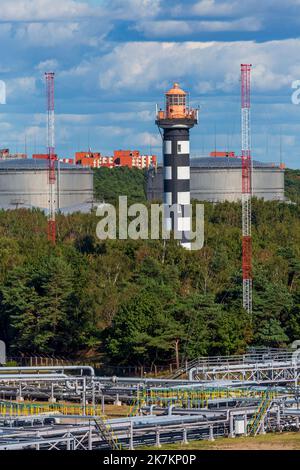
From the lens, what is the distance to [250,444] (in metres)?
53.6

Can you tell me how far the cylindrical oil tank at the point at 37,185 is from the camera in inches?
5969

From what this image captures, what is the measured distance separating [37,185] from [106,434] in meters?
102

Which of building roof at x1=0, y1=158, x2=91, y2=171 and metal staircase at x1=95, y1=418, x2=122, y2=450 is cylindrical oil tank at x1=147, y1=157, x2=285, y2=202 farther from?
metal staircase at x1=95, y1=418, x2=122, y2=450

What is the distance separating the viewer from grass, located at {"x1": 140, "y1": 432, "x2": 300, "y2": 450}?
5250 cm

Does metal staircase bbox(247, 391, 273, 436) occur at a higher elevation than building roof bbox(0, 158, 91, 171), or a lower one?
lower

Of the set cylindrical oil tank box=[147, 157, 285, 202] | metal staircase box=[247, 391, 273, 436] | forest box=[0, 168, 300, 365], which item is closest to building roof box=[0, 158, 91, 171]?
cylindrical oil tank box=[147, 157, 285, 202]

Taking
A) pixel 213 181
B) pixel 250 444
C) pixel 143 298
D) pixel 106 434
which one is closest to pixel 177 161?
pixel 143 298

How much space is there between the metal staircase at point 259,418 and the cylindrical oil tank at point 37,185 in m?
92.4

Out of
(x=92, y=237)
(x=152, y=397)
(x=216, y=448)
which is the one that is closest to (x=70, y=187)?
(x=92, y=237)

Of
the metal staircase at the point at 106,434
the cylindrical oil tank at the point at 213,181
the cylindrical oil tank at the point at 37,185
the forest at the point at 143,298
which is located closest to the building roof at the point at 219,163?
the cylindrical oil tank at the point at 213,181

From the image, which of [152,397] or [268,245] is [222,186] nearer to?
[268,245]

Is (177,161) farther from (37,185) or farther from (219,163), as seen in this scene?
(37,185)

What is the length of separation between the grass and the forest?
2432 centimetres

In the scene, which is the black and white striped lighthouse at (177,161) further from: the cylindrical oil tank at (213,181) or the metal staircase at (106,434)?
the metal staircase at (106,434)
